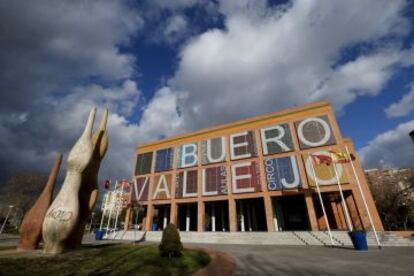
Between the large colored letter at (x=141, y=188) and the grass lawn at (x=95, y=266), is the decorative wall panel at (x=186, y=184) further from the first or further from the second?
the grass lawn at (x=95, y=266)

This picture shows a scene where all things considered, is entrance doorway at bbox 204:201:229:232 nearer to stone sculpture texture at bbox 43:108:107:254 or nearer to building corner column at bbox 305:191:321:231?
building corner column at bbox 305:191:321:231

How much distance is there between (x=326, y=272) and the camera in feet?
28.6

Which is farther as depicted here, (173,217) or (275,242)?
(173,217)

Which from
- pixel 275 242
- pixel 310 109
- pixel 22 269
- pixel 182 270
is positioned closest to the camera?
pixel 22 269

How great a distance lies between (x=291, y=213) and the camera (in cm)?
3706

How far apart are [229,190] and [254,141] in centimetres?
849

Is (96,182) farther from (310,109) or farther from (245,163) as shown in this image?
(310,109)

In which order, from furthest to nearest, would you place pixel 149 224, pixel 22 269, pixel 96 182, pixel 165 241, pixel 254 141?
pixel 149 224 < pixel 254 141 < pixel 96 182 < pixel 165 241 < pixel 22 269

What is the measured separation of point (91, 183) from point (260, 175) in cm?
2342

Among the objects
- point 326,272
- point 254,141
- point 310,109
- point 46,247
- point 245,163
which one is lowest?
point 326,272

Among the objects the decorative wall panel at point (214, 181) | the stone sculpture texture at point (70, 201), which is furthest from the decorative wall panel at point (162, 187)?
the stone sculpture texture at point (70, 201)

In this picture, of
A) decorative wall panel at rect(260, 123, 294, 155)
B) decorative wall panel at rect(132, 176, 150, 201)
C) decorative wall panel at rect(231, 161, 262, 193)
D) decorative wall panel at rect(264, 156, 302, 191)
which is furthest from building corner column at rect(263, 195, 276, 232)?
decorative wall panel at rect(132, 176, 150, 201)

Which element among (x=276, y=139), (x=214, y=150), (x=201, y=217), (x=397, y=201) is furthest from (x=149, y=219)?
(x=397, y=201)

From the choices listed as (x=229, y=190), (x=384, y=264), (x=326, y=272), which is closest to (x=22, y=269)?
(x=326, y=272)
